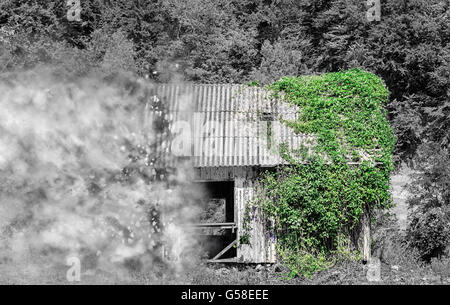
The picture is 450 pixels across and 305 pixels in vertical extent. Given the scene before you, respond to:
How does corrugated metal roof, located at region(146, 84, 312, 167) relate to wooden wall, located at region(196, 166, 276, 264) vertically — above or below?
above

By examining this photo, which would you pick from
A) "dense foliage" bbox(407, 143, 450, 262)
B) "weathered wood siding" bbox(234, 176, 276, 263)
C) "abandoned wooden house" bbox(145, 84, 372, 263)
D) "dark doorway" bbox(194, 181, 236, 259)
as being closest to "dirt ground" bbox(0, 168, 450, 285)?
"weathered wood siding" bbox(234, 176, 276, 263)

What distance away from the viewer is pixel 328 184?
47.8 ft

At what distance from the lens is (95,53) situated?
29.5 meters

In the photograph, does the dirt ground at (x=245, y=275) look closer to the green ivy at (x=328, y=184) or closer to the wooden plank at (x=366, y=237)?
the wooden plank at (x=366, y=237)

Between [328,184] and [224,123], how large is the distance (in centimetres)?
351

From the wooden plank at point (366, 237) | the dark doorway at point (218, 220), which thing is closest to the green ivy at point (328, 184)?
the wooden plank at point (366, 237)

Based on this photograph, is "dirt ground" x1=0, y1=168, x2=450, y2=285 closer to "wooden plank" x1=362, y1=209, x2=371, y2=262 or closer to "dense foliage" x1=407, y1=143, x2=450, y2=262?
"wooden plank" x1=362, y1=209, x2=371, y2=262

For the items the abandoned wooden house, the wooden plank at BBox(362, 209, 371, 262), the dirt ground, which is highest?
the abandoned wooden house

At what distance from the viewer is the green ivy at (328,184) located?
14555 mm

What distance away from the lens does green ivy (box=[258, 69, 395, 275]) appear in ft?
47.8

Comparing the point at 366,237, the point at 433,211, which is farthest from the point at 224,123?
the point at 433,211

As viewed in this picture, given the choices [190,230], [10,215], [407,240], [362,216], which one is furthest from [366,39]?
[10,215]

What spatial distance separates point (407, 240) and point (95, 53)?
19.7 meters

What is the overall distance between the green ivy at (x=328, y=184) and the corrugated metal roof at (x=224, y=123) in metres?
0.52
